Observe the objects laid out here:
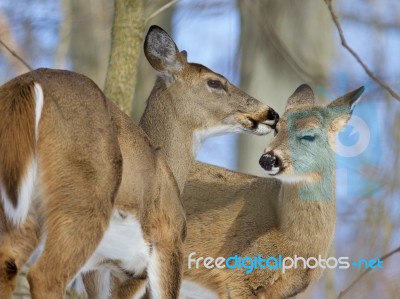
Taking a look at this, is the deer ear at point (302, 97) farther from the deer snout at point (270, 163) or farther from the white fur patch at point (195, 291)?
the white fur patch at point (195, 291)

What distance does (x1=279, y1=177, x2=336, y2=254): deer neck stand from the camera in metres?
7.35

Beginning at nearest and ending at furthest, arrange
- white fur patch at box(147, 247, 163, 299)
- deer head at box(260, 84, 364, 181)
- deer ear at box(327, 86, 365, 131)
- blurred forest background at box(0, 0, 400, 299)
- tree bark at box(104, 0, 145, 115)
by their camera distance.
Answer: white fur patch at box(147, 247, 163, 299) → deer head at box(260, 84, 364, 181) → deer ear at box(327, 86, 365, 131) → tree bark at box(104, 0, 145, 115) → blurred forest background at box(0, 0, 400, 299)

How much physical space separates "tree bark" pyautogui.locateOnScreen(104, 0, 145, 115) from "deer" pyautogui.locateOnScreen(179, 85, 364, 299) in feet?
2.73

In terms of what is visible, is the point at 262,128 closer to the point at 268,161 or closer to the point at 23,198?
the point at 268,161

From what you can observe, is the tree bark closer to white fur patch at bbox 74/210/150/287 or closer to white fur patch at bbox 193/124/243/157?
white fur patch at bbox 193/124/243/157

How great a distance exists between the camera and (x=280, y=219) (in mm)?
7473

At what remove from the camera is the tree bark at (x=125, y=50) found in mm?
7711

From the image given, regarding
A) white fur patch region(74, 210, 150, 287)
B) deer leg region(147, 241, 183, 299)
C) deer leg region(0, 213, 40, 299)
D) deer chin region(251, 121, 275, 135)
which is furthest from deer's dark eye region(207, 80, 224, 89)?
deer leg region(0, 213, 40, 299)

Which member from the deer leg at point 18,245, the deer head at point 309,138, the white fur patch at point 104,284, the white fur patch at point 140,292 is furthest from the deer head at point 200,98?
the deer leg at point 18,245

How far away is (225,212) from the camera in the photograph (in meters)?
7.63

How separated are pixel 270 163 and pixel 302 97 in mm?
1036

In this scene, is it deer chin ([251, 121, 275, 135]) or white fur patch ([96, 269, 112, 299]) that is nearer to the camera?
white fur patch ([96, 269, 112, 299])

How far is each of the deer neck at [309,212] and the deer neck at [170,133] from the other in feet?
2.51

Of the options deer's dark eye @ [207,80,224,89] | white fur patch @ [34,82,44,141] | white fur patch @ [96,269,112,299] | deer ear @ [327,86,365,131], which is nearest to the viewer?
white fur patch @ [34,82,44,141]
